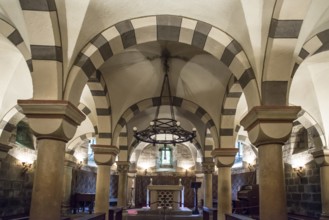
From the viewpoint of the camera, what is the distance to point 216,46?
5172mm

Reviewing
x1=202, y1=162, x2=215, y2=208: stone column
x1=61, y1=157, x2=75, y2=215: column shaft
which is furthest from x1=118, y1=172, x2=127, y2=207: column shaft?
x1=61, y1=157, x2=75, y2=215: column shaft

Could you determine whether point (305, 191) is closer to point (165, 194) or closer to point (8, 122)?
point (165, 194)

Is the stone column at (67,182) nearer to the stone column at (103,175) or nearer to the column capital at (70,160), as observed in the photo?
the column capital at (70,160)

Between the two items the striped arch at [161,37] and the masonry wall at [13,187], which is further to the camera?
the masonry wall at [13,187]

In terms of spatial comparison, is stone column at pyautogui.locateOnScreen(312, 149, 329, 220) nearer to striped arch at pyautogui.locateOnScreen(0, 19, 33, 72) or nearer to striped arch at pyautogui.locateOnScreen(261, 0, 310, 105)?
striped arch at pyautogui.locateOnScreen(261, 0, 310, 105)

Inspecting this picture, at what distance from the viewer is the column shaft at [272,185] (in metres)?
4.08

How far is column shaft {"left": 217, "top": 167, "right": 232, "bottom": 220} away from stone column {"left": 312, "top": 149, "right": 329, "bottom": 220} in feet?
Answer: 8.13

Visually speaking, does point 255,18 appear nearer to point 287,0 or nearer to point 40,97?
point 287,0

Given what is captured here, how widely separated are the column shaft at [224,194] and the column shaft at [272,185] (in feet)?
11.6

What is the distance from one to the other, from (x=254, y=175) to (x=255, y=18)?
11018 mm

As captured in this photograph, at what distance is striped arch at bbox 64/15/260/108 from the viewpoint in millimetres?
4832

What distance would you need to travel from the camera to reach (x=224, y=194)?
7.82 m

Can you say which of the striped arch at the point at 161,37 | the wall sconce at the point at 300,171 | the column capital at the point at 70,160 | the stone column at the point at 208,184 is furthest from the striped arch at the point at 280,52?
the column capital at the point at 70,160

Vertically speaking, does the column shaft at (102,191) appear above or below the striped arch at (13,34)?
below
